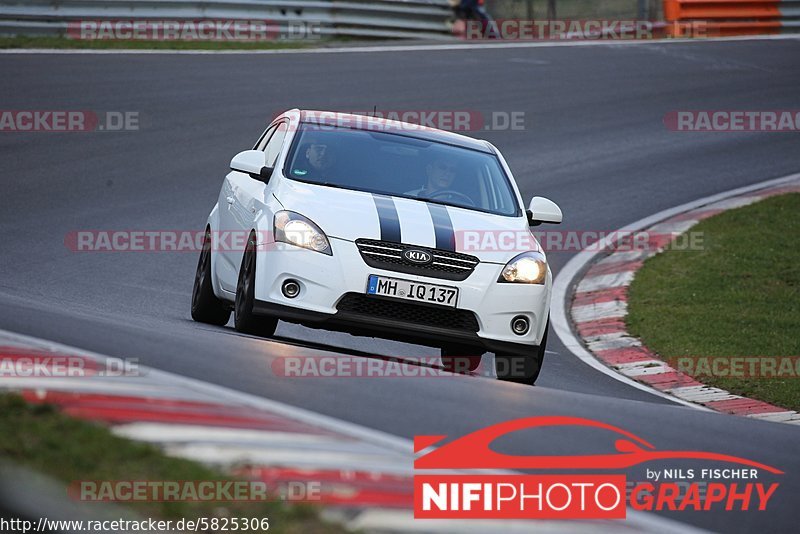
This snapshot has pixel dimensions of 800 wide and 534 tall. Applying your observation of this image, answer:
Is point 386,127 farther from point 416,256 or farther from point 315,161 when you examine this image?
point 416,256

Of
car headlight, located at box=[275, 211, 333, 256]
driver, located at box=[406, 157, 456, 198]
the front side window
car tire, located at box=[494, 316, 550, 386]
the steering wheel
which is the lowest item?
car tire, located at box=[494, 316, 550, 386]

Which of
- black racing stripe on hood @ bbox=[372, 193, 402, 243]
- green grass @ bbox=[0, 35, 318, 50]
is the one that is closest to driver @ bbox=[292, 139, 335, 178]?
black racing stripe on hood @ bbox=[372, 193, 402, 243]

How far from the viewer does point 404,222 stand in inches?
309

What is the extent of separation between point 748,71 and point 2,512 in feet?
65.1

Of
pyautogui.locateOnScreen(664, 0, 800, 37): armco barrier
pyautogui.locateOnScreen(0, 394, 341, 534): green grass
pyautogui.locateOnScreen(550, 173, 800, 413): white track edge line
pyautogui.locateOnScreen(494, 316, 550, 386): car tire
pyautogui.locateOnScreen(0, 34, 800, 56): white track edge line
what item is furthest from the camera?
pyautogui.locateOnScreen(664, 0, 800, 37): armco barrier

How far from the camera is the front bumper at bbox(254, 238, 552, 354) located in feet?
25.0

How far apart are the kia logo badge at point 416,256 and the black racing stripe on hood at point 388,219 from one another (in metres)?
0.09

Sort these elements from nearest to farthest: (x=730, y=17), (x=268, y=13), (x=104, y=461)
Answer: (x=104, y=461), (x=268, y=13), (x=730, y=17)

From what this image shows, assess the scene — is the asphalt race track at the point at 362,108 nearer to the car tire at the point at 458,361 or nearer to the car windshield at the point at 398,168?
the car tire at the point at 458,361

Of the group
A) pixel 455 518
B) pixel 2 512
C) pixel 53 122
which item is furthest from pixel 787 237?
pixel 2 512

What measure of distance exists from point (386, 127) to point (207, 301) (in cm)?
176

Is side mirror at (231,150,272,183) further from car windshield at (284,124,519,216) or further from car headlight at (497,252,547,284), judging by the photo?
car headlight at (497,252,547,284)

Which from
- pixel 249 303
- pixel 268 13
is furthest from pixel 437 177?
pixel 268 13

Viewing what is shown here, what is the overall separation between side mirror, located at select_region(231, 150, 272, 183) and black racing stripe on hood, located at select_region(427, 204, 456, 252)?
1.09 m
